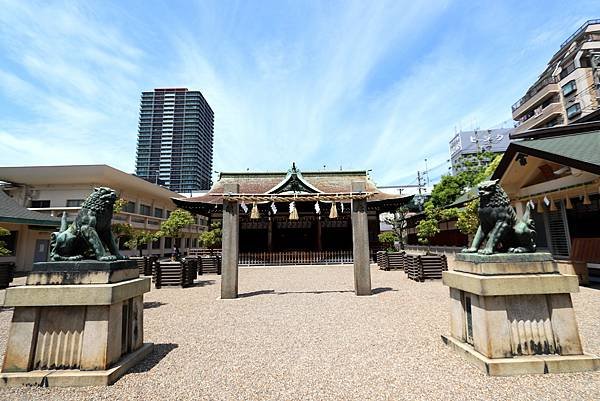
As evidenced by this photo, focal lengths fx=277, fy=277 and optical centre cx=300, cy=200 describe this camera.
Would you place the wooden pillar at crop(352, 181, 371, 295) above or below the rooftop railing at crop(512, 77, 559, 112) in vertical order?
below

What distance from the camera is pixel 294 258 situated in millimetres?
21219

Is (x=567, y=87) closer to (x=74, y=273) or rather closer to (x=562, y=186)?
(x=562, y=186)

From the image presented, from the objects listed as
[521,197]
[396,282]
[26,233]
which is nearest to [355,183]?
[396,282]

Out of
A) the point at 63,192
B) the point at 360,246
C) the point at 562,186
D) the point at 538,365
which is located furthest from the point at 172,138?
the point at 538,365

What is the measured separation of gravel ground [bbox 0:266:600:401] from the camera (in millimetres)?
3262

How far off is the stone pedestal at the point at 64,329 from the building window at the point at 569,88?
44110 mm

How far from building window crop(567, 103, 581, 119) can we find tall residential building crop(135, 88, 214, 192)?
11132 cm

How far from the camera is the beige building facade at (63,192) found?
20.1 metres

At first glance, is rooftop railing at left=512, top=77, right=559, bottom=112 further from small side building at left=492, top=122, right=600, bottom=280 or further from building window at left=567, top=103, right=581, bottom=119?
small side building at left=492, top=122, right=600, bottom=280

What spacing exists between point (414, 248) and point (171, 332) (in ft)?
98.0

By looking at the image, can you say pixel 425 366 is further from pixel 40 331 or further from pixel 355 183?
pixel 355 183

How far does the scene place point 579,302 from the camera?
7438 millimetres

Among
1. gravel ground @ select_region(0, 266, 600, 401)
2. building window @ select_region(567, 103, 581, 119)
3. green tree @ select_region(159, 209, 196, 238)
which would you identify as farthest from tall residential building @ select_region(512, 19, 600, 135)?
green tree @ select_region(159, 209, 196, 238)

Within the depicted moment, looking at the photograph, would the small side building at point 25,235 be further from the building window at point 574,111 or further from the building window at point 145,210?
the building window at point 574,111
